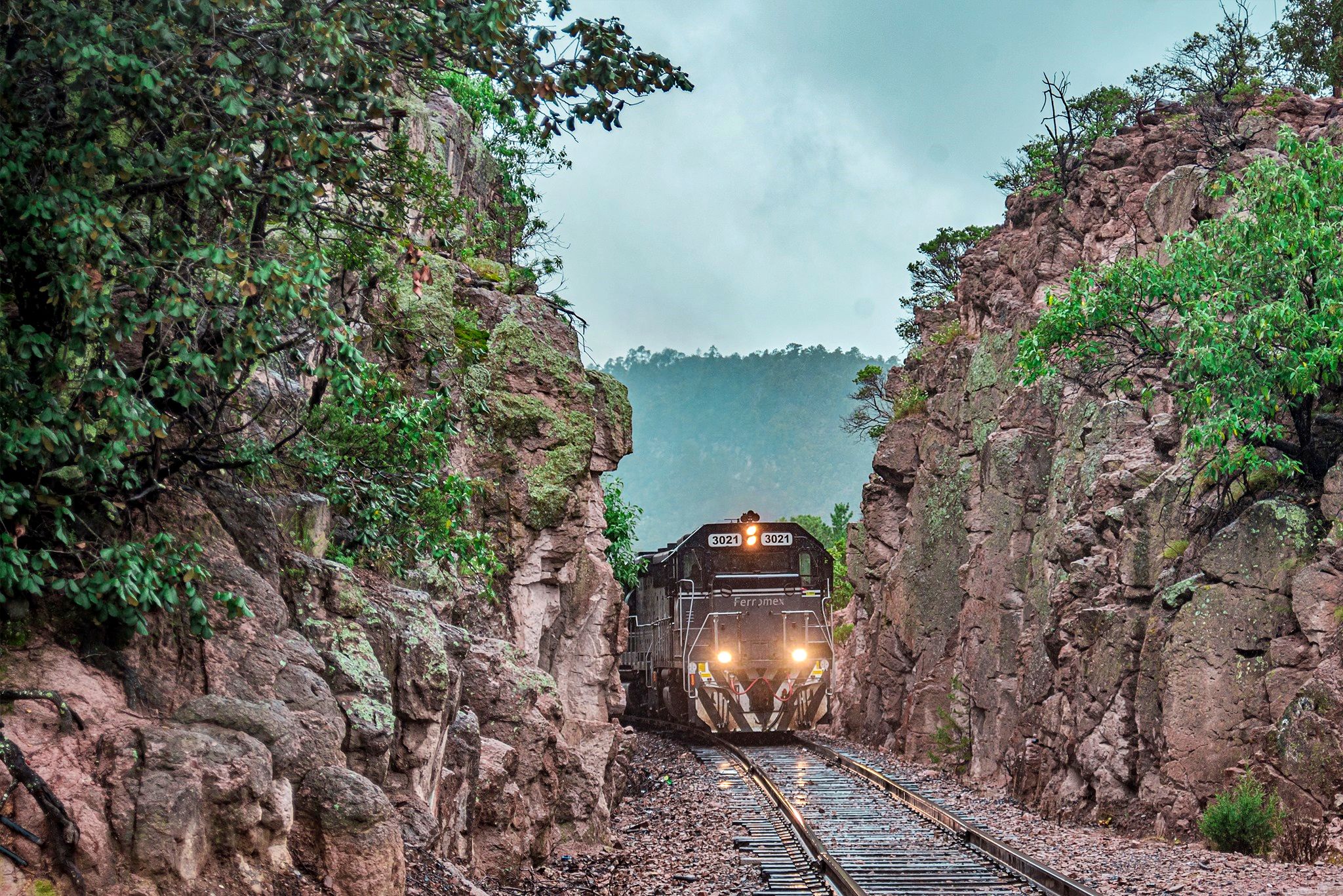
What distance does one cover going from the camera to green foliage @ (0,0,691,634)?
600 centimetres

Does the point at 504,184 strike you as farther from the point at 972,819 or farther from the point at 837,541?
the point at 837,541

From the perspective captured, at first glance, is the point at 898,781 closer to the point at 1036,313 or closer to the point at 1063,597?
the point at 1063,597

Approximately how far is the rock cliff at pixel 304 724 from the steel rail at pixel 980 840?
4.24 meters

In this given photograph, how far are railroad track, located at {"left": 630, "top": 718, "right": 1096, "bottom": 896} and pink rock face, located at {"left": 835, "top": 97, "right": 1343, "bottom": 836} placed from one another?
6.89ft

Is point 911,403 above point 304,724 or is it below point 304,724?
above

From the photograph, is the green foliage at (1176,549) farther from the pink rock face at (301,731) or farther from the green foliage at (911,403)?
the green foliage at (911,403)

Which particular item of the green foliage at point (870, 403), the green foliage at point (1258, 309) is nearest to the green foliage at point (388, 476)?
the green foliage at point (1258, 309)

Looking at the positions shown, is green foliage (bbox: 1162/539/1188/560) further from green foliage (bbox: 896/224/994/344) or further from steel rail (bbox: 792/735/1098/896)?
green foliage (bbox: 896/224/994/344)

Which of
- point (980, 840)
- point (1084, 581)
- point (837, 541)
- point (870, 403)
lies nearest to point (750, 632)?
point (1084, 581)

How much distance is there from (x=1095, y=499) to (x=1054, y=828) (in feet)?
16.0

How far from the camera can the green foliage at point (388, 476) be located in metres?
9.33

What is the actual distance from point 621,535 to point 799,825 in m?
14.0

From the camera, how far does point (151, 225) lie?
6.72 m

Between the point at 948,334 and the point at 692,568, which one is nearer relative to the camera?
the point at 692,568
